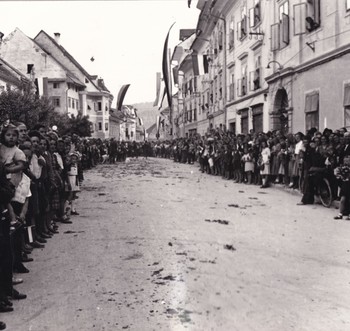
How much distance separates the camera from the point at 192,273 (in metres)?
5.41

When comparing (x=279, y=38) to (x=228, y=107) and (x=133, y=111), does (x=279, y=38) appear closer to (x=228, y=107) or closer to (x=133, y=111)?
(x=228, y=107)

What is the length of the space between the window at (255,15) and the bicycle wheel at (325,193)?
13577 mm

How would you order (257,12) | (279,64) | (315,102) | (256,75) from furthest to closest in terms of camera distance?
(256,75)
(257,12)
(279,64)
(315,102)

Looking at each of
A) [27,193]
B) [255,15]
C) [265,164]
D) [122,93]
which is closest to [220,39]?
[255,15]

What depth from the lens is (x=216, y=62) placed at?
3388 centimetres

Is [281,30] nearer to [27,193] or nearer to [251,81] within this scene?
[251,81]

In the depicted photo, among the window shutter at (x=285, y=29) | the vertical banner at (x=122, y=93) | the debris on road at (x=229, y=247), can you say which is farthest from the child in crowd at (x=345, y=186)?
the vertical banner at (x=122, y=93)

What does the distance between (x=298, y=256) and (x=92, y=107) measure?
68.8 meters

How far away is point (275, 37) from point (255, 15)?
368cm

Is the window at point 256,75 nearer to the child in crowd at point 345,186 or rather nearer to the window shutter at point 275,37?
the window shutter at point 275,37

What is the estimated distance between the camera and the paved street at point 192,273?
4062 millimetres

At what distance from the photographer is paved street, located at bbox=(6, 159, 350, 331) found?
406 cm

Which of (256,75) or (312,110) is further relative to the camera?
(256,75)

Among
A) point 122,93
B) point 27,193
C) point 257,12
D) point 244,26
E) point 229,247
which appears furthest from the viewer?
point 122,93
